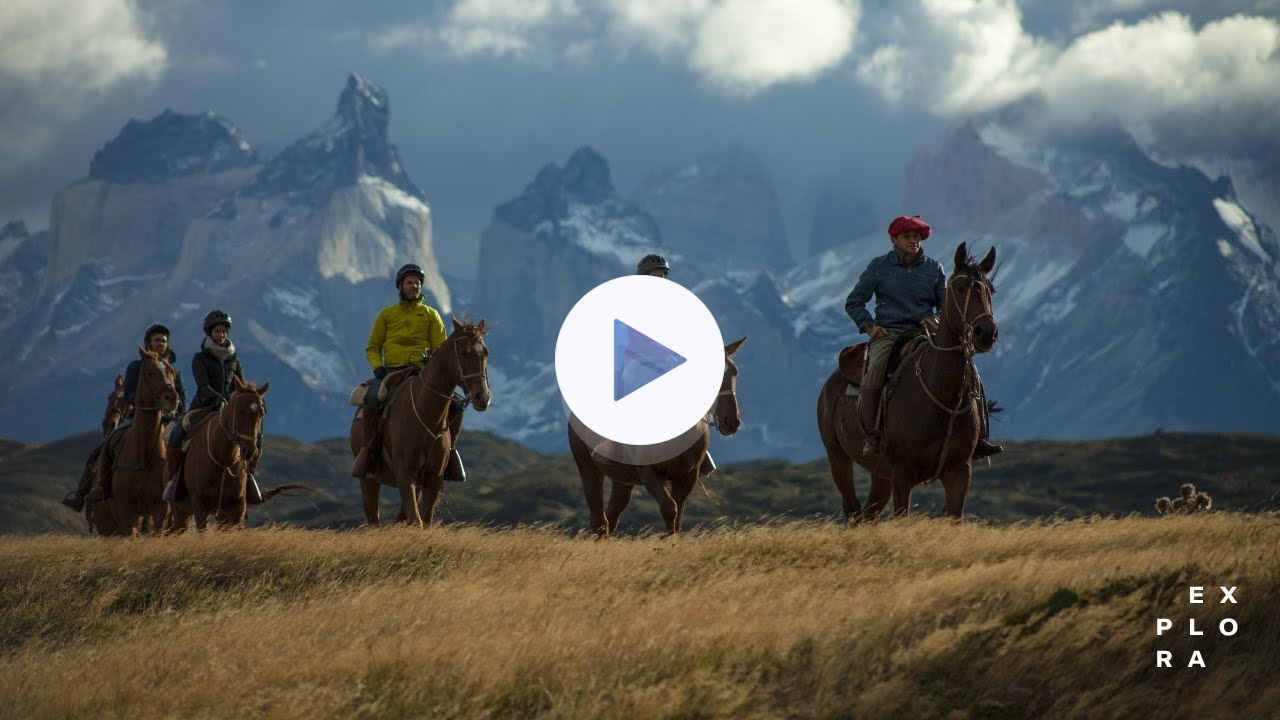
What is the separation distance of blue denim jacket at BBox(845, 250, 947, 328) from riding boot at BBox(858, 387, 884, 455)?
892 millimetres

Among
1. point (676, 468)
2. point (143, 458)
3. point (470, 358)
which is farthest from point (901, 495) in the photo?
point (143, 458)

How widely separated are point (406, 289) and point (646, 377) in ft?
13.8

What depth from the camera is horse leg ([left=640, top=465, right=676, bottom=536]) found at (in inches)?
784

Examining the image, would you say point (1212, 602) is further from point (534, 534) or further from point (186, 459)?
point (186, 459)

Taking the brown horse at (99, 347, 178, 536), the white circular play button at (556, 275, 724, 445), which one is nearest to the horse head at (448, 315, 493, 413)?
the white circular play button at (556, 275, 724, 445)

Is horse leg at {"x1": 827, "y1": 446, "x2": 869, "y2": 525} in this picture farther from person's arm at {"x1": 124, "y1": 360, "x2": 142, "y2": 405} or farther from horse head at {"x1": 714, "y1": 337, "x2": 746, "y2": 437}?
person's arm at {"x1": 124, "y1": 360, "x2": 142, "y2": 405}

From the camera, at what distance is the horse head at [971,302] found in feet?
53.1

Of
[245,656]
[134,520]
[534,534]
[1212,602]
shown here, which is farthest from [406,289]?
[1212,602]

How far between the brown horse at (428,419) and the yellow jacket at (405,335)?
538 millimetres

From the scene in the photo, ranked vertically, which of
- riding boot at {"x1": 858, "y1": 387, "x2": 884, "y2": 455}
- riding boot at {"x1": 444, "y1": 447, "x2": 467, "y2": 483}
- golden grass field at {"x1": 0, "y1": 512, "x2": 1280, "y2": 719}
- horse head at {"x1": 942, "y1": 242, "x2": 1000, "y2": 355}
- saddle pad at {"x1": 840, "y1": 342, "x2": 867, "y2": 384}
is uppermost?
horse head at {"x1": 942, "y1": 242, "x2": 1000, "y2": 355}

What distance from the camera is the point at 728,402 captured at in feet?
64.3

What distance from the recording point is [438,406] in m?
20.9

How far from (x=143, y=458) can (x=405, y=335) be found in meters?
4.99

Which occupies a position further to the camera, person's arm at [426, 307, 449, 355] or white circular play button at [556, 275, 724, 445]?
person's arm at [426, 307, 449, 355]
